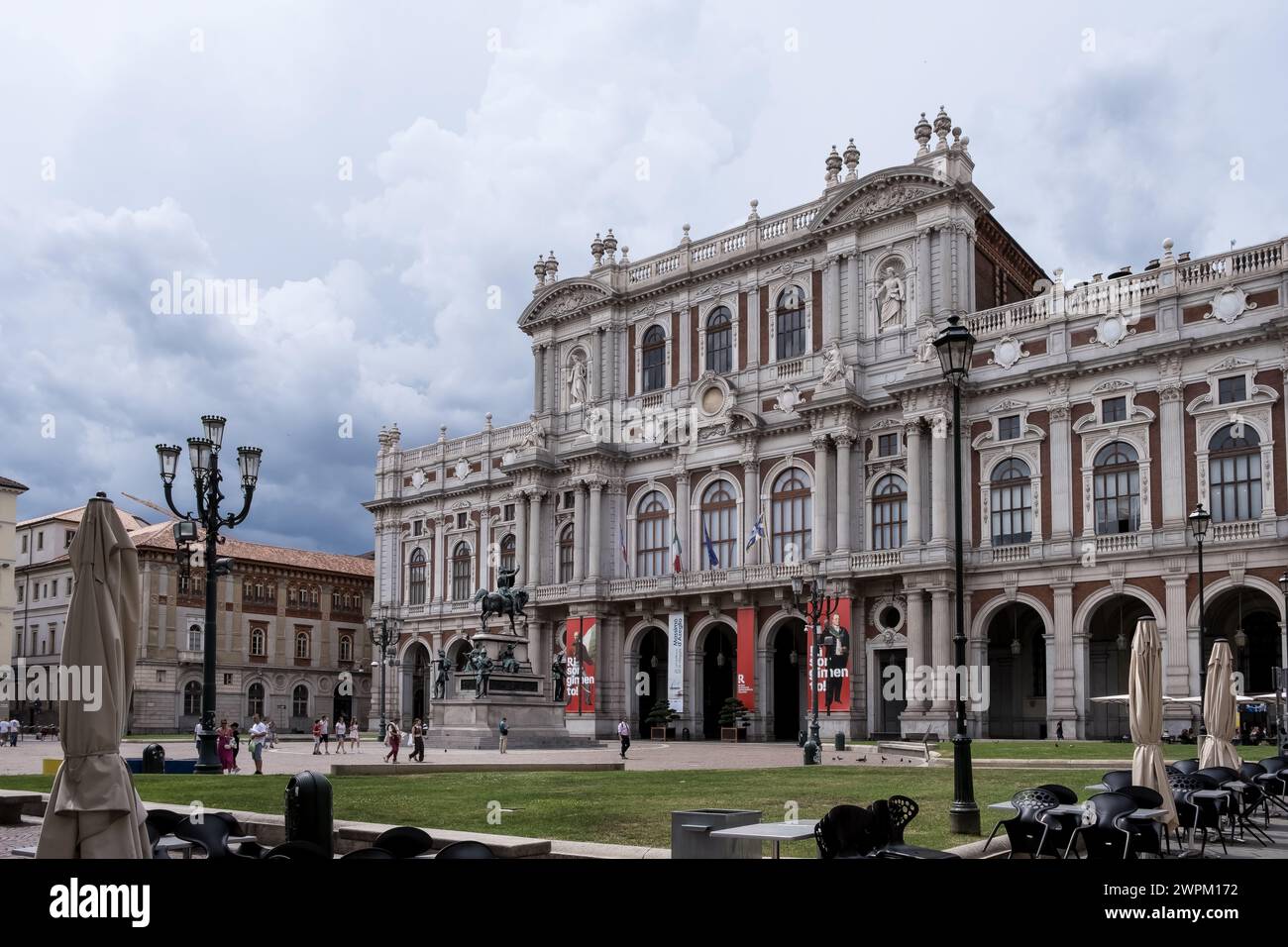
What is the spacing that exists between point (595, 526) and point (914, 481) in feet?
57.3

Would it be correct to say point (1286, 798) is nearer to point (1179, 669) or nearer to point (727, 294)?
point (1179, 669)

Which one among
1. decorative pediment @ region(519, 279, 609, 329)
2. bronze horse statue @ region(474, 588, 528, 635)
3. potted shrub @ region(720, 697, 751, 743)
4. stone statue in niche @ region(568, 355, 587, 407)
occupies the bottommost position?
potted shrub @ region(720, 697, 751, 743)

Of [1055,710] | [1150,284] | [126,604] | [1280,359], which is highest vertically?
[1150,284]

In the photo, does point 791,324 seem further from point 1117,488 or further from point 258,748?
point 258,748

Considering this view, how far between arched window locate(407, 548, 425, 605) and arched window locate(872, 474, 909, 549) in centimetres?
3096

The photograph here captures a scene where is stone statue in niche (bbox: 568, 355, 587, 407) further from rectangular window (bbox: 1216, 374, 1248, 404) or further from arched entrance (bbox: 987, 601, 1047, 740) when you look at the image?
rectangular window (bbox: 1216, 374, 1248, 404)

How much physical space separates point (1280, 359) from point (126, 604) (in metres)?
42.3

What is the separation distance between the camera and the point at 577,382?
65688mm

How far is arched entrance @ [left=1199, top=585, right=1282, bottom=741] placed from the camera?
147 feet

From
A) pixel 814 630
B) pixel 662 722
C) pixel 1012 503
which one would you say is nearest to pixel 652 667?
pixel 662 722

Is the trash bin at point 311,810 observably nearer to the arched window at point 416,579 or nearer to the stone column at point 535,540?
the stone column at point 535,540

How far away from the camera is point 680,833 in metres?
10.6

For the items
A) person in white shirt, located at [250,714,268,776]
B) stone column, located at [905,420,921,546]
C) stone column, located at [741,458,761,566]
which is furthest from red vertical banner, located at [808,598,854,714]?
person in white shirt, located at [250,714,268,776]
